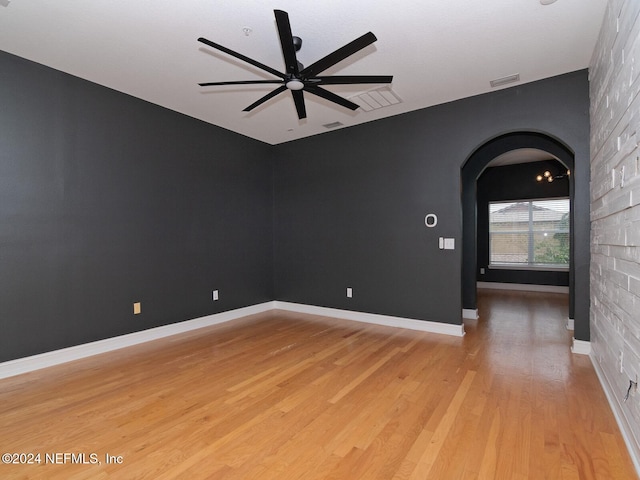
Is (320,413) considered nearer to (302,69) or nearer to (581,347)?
(302,69)

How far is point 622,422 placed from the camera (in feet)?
6.44

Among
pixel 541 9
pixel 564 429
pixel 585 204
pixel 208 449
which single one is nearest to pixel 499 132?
pixel 585 204

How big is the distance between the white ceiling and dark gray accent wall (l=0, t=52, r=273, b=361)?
393mm

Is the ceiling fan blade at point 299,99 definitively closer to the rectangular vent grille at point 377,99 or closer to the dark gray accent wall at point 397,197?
the rectangular vent grille at point 377,99

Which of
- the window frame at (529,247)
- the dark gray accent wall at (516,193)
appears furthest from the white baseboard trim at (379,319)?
the window frame at (529,247)

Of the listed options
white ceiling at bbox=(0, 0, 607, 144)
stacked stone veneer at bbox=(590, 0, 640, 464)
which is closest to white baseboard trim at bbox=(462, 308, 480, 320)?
stacked stone veneer at bbox=(590, 0, 640, 464)

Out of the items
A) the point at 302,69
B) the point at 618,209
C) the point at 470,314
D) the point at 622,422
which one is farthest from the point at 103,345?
the point at 470,314

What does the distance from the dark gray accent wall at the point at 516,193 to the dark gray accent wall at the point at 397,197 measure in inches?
145

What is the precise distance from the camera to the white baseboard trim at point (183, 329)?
2934mm

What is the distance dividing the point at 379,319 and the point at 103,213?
3.60m

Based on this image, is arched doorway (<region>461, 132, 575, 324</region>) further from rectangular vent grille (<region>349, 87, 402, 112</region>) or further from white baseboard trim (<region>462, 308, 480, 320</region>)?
rectangular vent grille (<region>349, 87, 402, 112</region>)

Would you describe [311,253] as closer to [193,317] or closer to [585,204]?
[193,317]

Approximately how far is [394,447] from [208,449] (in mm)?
1057

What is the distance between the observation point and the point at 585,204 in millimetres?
3178
